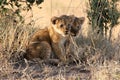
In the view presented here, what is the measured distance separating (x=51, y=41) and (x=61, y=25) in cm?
47

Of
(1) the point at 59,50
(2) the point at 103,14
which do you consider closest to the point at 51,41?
(1) the point at 59,50

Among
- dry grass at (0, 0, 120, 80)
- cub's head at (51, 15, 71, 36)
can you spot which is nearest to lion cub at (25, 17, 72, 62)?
cub's head at (51, 15, 71, 36)

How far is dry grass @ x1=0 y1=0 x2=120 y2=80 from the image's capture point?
723cm

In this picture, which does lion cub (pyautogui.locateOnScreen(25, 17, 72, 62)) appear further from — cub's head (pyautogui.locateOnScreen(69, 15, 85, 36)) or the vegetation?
the vegetation

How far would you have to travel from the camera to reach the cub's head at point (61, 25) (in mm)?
8461

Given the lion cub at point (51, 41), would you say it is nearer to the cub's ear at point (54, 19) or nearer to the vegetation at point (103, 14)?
the cub's ear at point (54, 19)

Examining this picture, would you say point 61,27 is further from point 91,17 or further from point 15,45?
point 91,17

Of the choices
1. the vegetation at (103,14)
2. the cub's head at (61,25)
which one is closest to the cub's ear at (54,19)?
the cub's head at (61,25)

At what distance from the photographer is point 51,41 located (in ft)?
29.3

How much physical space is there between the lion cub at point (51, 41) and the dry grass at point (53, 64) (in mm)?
177

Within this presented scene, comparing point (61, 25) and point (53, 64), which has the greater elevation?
point (61, 25)

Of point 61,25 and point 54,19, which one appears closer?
point 61,25

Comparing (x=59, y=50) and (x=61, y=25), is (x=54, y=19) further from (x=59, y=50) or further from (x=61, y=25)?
(x=59, y=50)

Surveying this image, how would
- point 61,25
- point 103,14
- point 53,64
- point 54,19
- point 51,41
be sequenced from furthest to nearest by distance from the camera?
point 103,14 → point 51,41 → point 54,19 → point 61,25 → point 53,64
